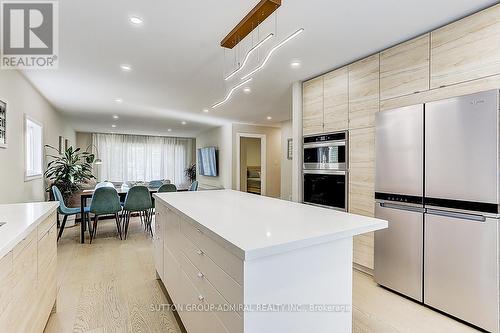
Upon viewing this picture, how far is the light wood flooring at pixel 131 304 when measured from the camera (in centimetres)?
197

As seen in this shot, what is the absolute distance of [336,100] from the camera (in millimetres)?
3248

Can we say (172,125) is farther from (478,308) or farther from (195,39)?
(478,308)

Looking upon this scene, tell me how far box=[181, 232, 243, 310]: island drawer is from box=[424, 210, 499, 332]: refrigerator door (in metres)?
1.93

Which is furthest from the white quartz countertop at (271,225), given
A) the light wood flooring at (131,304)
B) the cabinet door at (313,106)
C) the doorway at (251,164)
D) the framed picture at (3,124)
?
the doorway at (251,164)

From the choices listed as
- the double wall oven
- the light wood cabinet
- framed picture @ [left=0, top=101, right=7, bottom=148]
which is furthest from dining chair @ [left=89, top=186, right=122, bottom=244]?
the light wood cabinet

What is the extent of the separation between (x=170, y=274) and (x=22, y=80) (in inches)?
132

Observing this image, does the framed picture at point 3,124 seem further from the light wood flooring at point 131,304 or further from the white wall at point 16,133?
the light wood flooring at point 131,304

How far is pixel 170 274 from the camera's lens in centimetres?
218

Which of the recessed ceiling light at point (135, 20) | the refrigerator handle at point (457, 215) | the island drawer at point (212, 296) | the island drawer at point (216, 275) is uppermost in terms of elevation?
the recessed ceiling light at point (135, 20)

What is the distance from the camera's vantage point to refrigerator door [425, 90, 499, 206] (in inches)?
73.3

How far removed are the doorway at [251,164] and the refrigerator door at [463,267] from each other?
5.42 meters

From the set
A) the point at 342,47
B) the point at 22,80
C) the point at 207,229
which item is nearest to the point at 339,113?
the point at 342,47

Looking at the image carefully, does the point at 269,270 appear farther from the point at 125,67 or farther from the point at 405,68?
the point at 125,67

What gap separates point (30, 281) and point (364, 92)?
129 inches
